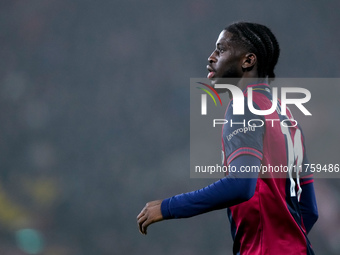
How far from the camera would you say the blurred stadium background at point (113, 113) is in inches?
214

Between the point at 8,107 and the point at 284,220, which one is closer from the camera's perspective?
the point at 284,220

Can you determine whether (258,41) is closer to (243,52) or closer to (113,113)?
(243,52)

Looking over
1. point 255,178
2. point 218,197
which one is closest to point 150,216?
point 218,197

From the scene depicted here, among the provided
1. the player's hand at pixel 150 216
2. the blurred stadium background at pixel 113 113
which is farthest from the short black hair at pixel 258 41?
the blurred stadium background at pixel 113 113

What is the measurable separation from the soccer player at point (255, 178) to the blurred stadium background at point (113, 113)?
3946mm

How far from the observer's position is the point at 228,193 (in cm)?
127

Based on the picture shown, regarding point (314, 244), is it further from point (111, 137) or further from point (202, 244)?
point (111, 137)

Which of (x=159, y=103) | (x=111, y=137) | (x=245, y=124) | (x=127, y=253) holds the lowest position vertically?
(x=127, y=253)

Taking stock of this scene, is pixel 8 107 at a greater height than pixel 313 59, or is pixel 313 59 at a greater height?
pixel 313 59

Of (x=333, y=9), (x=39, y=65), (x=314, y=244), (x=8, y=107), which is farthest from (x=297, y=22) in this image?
(x=8, y=107)

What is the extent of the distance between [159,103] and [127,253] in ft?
5.42

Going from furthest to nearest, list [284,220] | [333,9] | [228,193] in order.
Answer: [333,9]
[284,220]
[228,193]

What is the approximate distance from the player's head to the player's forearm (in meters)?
0.36

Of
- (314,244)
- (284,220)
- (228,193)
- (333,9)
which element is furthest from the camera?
(333,9)
